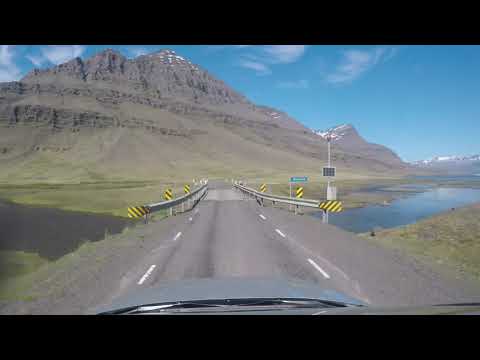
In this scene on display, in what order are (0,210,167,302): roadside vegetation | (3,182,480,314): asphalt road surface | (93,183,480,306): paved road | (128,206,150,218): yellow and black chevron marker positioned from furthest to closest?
(128,206,150,218): yellow and black chevron marker < (0,210,167,302): roadside vegetation < (93,183,480,306): paved road < (3,182,480,314): asphalt road surface

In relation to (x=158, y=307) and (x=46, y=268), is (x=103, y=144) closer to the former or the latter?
(x=46, y=268)

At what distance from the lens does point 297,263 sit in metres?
8.77

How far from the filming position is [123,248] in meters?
11.0

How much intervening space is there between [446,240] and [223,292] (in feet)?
36.0

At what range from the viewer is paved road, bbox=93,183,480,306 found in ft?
21.7

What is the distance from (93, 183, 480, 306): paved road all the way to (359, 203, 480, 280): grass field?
110 cm

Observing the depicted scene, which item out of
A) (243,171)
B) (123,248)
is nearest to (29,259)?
(123,248)

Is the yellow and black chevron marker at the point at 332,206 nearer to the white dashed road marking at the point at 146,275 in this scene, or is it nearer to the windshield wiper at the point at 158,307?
the white dashed road marking at the point at 146,275

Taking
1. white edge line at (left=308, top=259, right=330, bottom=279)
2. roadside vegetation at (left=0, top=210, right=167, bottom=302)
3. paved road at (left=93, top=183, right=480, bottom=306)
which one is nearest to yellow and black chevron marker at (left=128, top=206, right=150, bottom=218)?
roadside vegetation at (left=0, top=210, right=167, bottom=302)

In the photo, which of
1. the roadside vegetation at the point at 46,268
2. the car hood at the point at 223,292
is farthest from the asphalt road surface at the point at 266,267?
the car hood at the point at 223,292

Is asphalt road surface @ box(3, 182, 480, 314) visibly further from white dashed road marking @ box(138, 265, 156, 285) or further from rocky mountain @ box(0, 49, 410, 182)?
rocky mountain @ box(0, 49, 410, 182)

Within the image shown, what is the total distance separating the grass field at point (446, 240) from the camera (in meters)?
9.51
